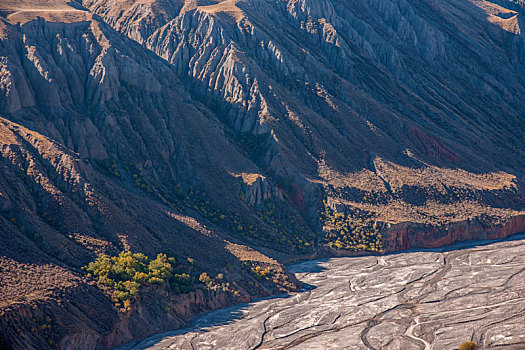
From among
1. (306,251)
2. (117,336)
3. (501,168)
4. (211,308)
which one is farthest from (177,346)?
(501,168)

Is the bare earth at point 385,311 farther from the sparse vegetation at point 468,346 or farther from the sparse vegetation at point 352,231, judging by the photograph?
the sparse vegetation at point 352,231

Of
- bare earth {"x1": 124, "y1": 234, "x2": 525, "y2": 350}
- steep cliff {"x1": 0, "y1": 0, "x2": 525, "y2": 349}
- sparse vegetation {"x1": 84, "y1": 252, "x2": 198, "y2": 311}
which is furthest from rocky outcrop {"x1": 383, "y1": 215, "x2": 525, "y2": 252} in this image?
sparse vegetation {"x1": 84, "y1": 252, "x2": 198, "y2": 311}

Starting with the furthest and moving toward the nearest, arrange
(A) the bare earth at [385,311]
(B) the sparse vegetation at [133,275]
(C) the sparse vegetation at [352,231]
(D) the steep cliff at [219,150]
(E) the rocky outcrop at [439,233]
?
(E) the rocky outcrop at [439,233] → (C) the sparse vegetation at [352,231] → (D) the steep cliff at [219,150] → (B) the sparse vegetation at [133,275] → (A) the bare earth at [385,311]

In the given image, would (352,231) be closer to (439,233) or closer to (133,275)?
(439,233)

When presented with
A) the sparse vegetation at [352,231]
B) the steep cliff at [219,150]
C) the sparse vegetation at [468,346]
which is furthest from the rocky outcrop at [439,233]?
the sparse vegetation at [468,346]

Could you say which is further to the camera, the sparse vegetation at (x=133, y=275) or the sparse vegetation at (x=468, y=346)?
the sparse vegetation at (x=133, y=275)

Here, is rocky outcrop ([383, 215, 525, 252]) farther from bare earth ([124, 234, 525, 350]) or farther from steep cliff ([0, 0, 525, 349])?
bare earth ([124, 234, 525, 350])

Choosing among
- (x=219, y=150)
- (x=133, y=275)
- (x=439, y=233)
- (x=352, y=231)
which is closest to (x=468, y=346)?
(x=133, y=275)

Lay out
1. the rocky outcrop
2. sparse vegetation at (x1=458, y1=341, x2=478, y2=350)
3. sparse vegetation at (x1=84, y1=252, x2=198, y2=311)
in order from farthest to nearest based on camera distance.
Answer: the rocky outcrop < sparse vegetation at (x1=84, y1=252, x2=198, y2=311) < sparse vegetation at (x1=458, y1=341, x2=478, y2=350)

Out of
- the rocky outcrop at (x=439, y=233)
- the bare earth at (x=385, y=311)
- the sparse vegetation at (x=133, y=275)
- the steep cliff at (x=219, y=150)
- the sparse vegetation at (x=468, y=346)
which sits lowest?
the bare earth at (x=385, y=311)
